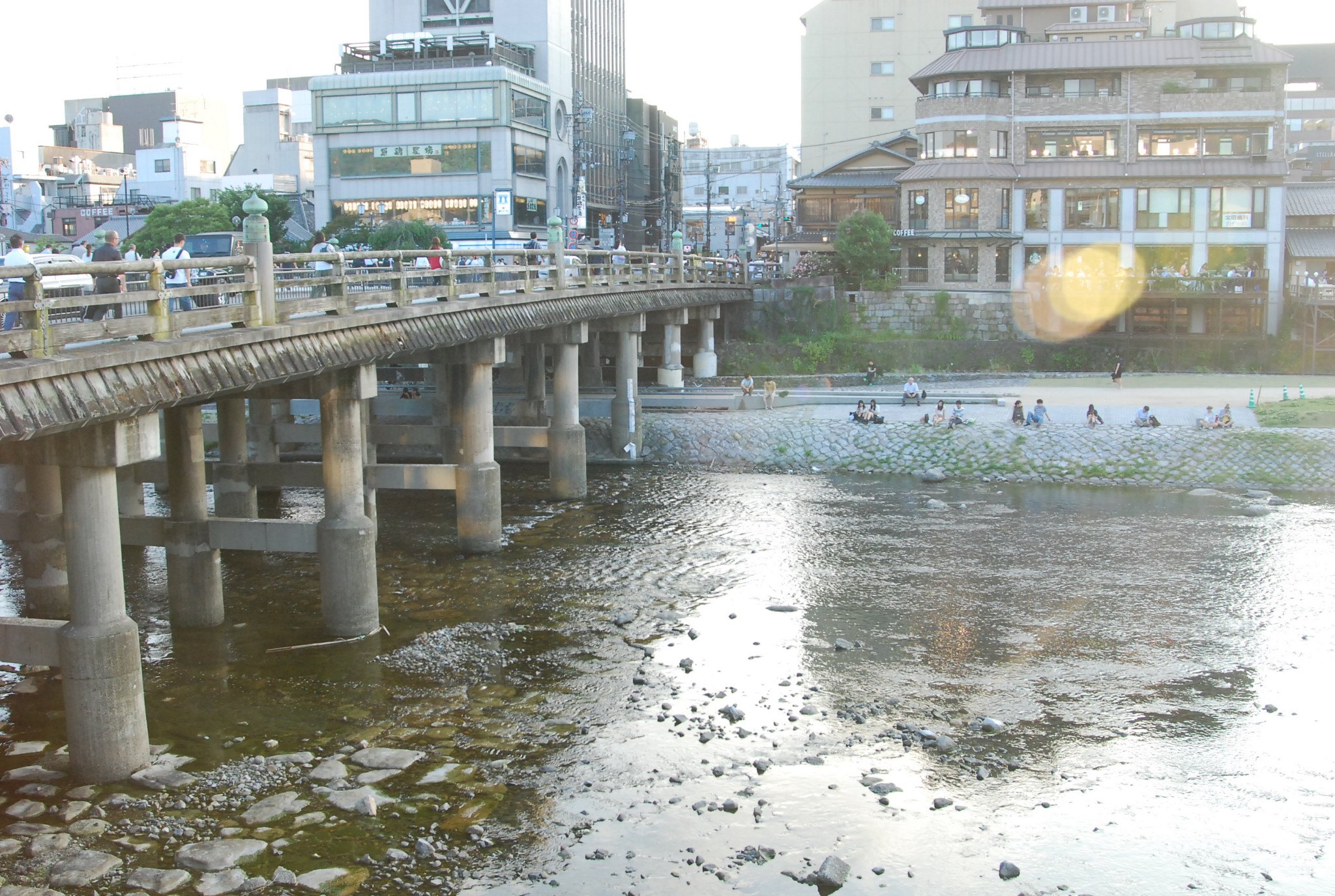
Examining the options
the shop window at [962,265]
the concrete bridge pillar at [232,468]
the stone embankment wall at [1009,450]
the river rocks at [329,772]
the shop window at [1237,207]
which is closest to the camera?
the river rocks at [329,772]

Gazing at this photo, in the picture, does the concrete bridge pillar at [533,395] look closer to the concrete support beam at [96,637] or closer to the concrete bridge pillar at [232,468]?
the concrete bridge pillar at [232,468]

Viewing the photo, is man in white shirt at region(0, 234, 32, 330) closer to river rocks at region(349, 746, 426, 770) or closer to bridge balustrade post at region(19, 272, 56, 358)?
bridge balustrade post at region(19, 272, 56, 358)

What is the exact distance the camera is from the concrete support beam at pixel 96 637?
13.6 m

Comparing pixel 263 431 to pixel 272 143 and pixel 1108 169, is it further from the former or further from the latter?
pixel 272 143

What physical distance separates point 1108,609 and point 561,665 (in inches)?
407

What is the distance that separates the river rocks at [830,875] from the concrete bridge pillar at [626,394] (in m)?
27.0

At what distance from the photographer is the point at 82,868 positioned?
11.9m

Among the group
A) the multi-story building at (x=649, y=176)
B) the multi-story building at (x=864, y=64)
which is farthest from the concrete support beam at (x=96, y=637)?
the multi-story building at (x=649, y=176)

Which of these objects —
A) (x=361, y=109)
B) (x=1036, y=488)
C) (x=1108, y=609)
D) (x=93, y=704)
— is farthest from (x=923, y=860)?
(x=361, y=109)

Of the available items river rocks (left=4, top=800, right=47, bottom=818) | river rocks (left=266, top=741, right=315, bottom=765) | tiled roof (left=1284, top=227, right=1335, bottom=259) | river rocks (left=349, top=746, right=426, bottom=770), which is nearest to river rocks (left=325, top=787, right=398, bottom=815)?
river rocks (left=349, top=746, right=426, bottom=770)

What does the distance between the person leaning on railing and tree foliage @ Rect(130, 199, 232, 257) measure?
54827 millimetres

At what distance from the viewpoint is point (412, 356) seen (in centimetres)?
2686

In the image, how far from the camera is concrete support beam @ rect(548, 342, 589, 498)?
32.8 m

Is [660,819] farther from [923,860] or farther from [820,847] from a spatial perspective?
[923,860]
